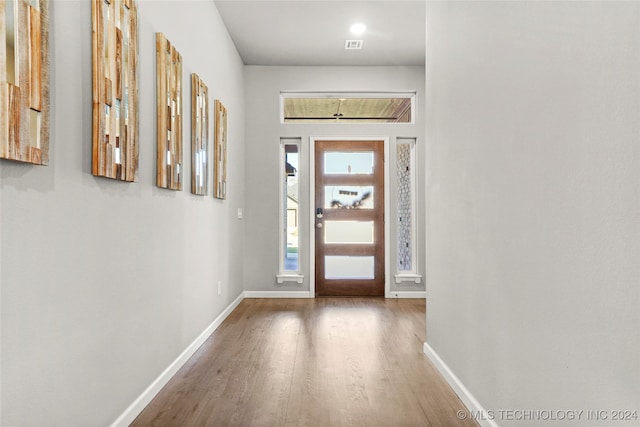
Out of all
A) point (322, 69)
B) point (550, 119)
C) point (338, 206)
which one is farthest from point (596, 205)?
point (322, 69)

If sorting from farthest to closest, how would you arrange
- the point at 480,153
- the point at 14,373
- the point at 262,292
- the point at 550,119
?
1. the point at 262,292
2. the point at 480,153
3. the point at 550,119
4. the point at 14,373

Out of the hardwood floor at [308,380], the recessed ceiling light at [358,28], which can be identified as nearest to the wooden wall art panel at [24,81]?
the hardwood floor at [308,380]

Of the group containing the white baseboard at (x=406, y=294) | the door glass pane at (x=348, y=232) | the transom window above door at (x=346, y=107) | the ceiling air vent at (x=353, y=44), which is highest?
the ceiling air vent at (x=353, y=44)

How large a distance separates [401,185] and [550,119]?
150 inches

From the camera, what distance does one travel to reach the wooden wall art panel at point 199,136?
286 cm

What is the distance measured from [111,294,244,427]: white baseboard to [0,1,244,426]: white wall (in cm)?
4

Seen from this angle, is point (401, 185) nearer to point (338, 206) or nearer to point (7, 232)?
point (338, 206)

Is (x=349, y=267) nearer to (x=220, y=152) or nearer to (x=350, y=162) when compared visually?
(x=350, y=162)

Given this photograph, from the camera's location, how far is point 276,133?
4.94m

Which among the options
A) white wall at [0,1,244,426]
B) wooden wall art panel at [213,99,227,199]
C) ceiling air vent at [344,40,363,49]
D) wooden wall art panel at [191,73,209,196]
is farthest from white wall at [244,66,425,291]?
white wall at [0,1,244,426]

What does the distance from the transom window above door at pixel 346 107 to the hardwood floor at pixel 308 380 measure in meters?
2.58

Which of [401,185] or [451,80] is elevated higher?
[451,80]

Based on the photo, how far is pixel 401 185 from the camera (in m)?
5.09

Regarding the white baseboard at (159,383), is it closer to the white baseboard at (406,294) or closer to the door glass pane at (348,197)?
the door glass pane at (348,197)
